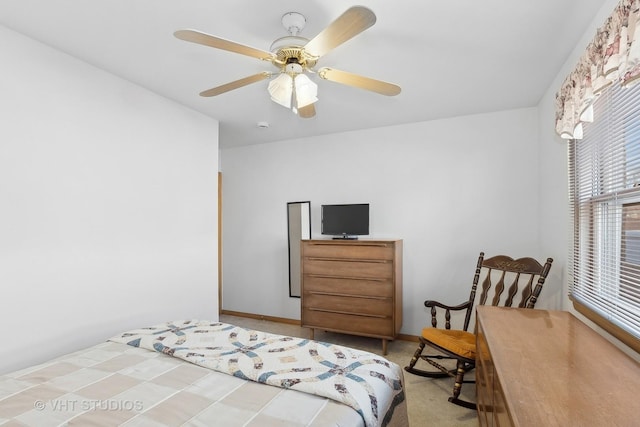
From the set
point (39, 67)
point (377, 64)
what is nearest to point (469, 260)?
point (377, 64)

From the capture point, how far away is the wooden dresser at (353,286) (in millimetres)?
3256

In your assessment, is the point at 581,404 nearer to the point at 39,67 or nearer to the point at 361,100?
the point at 361,100

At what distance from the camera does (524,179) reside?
326cm

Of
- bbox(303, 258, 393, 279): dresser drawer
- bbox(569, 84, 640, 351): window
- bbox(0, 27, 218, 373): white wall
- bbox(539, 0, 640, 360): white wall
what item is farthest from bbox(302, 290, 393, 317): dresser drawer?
bbox(569, 84, 640, 351): window

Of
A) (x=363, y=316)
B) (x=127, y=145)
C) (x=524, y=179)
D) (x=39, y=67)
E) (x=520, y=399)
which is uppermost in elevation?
(x=39, y=67)

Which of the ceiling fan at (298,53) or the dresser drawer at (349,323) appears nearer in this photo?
the ceiling fan at (298,53)

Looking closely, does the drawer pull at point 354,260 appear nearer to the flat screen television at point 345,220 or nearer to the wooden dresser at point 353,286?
the wooden dresser at point 353,286

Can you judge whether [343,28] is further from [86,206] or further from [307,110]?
[86,206]

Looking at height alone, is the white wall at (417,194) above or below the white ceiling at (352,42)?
below

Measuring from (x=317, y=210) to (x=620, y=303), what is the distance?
2992 millimetres

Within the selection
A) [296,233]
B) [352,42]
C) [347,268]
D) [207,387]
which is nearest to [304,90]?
[352,42]

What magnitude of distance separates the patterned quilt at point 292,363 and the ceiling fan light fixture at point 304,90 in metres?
1.40

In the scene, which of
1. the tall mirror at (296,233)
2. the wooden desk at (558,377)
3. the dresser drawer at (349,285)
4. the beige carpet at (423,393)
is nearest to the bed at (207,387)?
the wooden desk at (558,377)

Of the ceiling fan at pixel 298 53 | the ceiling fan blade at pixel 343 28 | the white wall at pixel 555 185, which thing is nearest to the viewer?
the ceiling fan blade at pixel 343 28
